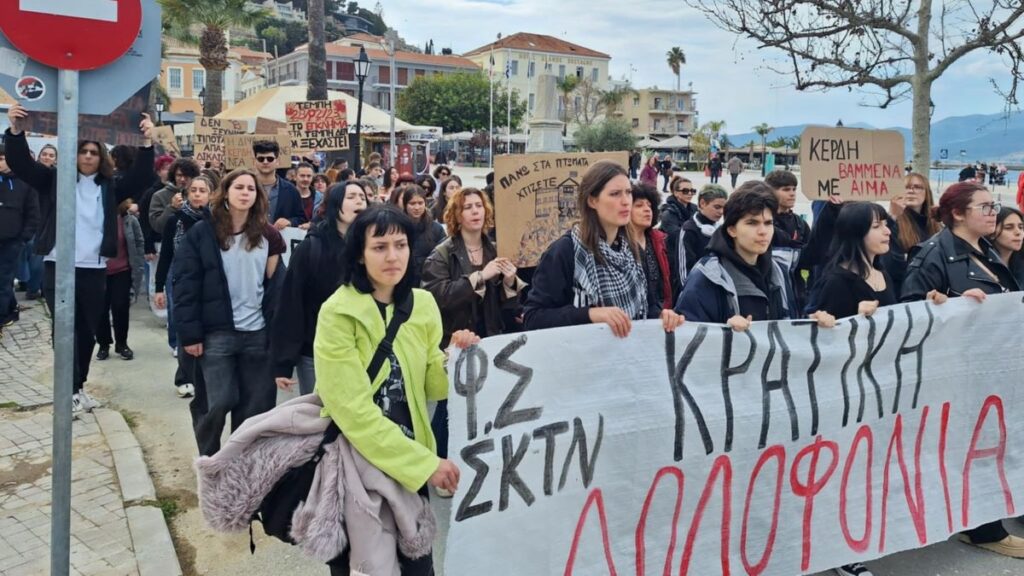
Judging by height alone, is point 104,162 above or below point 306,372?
above

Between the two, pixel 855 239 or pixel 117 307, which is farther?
pixel 117 307

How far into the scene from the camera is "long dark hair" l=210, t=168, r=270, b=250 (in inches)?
169

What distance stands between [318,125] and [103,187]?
5704 millimetres

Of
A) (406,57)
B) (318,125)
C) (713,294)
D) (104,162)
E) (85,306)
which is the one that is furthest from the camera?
(406,57)

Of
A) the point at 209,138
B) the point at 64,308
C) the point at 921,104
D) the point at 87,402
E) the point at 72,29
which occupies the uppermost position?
the point at 921,104

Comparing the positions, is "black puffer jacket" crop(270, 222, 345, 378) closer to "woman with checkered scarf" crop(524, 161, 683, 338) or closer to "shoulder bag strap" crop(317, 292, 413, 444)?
"woman with checkered scarf" crop(524, 161, 683, 338)

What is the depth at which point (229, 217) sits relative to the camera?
171 inches

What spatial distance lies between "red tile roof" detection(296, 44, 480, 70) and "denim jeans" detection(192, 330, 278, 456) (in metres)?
91.5

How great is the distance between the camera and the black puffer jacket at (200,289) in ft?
13.6

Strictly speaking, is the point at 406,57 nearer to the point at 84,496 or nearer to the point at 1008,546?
the point at 84,496

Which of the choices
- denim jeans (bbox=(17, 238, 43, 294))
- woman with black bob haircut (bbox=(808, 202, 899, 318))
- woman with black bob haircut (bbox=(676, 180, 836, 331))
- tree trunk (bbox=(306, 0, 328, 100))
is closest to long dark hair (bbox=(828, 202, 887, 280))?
woman with black bob haircut (bbox=(808, 202, 899, 318))

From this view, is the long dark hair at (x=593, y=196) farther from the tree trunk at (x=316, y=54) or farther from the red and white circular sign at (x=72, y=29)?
the tree trunk at (x=316, y=54)

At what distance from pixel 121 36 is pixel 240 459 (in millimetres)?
1504

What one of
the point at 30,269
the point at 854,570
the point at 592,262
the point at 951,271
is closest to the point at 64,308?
the point at 592,262
